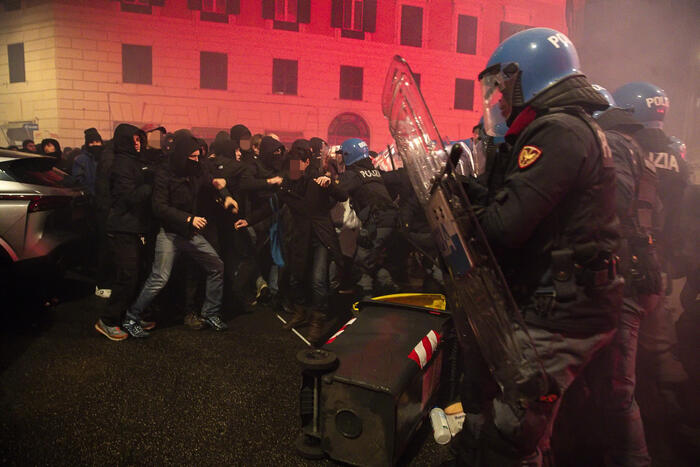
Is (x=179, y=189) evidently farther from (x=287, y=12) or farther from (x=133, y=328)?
(x=287, y=12)

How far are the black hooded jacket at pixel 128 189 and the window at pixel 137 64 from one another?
1607 centimetres

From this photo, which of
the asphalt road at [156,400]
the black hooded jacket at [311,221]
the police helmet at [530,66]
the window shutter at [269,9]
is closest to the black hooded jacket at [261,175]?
the black hooded jacket at [311,221]

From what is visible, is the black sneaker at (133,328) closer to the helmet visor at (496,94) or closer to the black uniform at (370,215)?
the black uniform at (370,215)

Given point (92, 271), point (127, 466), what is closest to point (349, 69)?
point (92, 271)

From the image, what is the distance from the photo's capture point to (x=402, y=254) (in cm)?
562

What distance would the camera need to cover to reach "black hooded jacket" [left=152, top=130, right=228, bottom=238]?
421 centimetres

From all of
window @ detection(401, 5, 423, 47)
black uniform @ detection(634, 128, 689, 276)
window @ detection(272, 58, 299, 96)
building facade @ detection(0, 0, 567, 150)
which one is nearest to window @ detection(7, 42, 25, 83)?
building facade @ detection(0, 0, 567, 150)

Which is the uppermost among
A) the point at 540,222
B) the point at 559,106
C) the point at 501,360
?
the point at 559,106

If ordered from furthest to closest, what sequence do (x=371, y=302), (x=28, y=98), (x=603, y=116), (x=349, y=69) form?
(x=349, y=69) < (x=28, y=98) < (x=371, y=302) < (x=603, y=116)

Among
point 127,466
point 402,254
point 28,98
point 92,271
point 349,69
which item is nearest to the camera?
point 127,466

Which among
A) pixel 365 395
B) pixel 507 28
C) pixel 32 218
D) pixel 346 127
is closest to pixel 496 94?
pixel 365 395

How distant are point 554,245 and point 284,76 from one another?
19399 mm

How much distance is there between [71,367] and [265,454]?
2154 mm

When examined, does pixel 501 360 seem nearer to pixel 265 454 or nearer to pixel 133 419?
pixel 265 454
